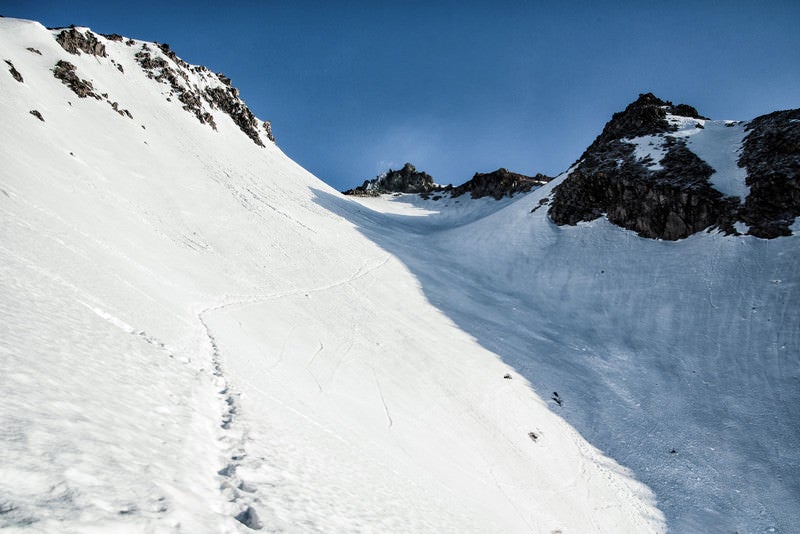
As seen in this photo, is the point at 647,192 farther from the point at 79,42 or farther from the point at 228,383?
the point at 79,42

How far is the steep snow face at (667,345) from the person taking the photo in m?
15.2

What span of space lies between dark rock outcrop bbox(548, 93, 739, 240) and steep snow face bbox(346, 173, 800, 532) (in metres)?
1.45

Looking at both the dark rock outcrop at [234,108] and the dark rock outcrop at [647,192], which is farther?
the dark rock outcrop at [234,108]

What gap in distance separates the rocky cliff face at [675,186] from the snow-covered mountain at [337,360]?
1821 millimetres

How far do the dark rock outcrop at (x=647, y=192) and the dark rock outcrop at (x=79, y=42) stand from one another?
59314mm

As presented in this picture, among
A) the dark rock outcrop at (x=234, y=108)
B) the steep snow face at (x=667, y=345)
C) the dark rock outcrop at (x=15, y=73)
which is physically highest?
the dark rock outcrop at (x=234, y=108)

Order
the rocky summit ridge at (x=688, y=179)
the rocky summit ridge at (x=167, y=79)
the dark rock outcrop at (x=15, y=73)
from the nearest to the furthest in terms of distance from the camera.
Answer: the rocky summit ridge at (x=688, y=179) → the dark rock outcrop at (x=15, y=73) → the rocky summit ridge at (x=167, y=79)

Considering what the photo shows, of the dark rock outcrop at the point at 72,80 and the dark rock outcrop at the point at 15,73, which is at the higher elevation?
the dark rock outcrop at the point at 72,80

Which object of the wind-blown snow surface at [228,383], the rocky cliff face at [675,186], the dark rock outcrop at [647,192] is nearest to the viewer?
the wind-blown snow surface at [228,383]

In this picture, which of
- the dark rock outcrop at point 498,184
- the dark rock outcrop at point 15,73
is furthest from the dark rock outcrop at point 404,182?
the dark rock outcrop at point 15,73

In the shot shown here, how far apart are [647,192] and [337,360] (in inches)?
1354

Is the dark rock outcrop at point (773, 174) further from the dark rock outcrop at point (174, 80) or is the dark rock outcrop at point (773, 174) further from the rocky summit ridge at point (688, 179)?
the dark rock outcrop at point (174, 80)

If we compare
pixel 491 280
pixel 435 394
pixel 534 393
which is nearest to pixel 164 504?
pixel 435 394

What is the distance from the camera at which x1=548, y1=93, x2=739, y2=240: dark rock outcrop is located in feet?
109
